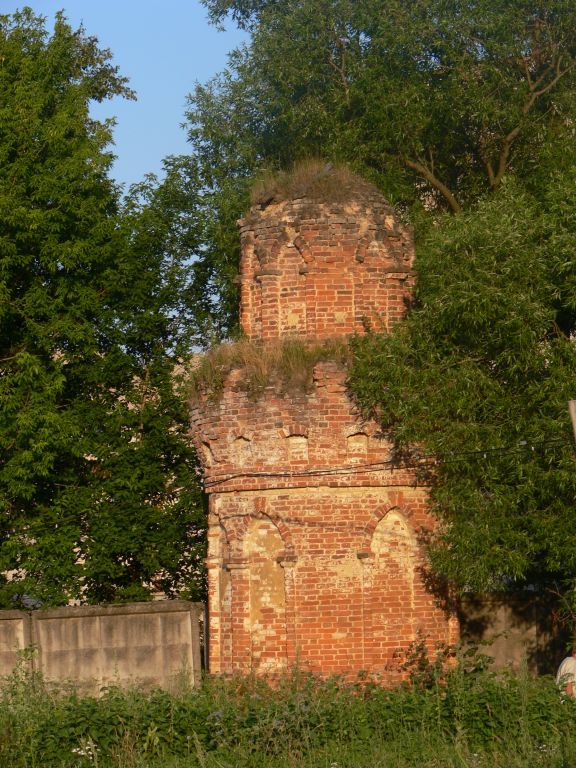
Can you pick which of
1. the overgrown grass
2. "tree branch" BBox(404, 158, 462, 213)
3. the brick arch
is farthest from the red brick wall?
"tree branch" BBox(404, 158, 462, 213)

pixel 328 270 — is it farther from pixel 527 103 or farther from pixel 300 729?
pixel 527 103

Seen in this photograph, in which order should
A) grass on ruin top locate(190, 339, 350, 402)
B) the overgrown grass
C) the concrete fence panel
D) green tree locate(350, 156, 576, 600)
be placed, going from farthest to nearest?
1. the concrete fence panel
2. grass on ruin top locate(190, 339, 350, 402)
3. green tree locate(350, 156, 576, 600)
4. the overgrown grass

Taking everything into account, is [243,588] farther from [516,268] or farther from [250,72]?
[250,72]

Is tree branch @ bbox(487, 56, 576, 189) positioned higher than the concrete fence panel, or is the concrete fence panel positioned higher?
tree branch @ bbox(487, 56, 576, 189)

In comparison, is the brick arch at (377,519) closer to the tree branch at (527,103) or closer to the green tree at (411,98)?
the green tree at (411,98)

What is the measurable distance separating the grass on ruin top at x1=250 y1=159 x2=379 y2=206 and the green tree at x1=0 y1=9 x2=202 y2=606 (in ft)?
13.4

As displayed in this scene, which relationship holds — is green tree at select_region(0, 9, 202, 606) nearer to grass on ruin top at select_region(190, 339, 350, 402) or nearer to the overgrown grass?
grass on ruin top at select_region(190, 339, 350, 402)

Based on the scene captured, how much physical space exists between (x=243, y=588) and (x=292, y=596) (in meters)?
0.73

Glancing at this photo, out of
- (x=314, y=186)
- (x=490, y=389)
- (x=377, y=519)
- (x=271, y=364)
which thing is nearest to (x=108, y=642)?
(x=377, y=519)

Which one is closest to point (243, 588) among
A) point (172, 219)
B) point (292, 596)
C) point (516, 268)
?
point (292, 596)

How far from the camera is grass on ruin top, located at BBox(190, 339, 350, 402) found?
1770cm

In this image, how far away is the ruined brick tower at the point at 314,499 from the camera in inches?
677

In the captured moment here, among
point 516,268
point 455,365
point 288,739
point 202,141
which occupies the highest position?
point 202,141

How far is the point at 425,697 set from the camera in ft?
45.2
